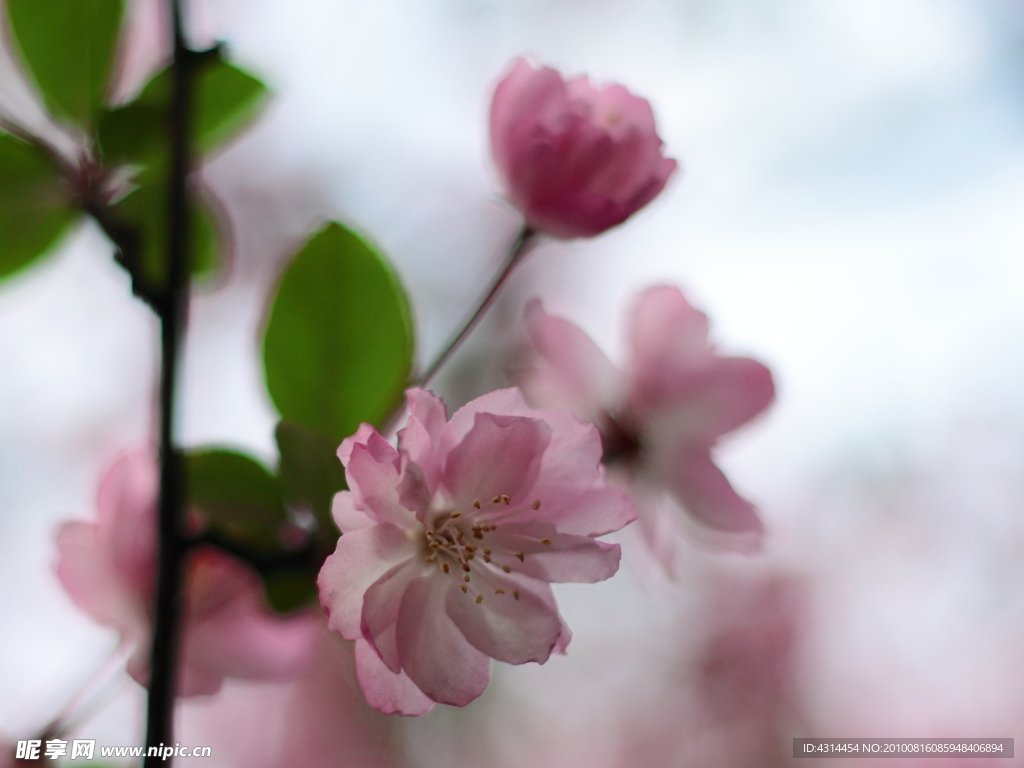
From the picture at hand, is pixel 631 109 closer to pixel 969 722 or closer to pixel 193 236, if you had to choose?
pixel 193 236

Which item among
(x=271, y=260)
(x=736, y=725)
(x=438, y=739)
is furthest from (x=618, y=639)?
(x=271, y=260)

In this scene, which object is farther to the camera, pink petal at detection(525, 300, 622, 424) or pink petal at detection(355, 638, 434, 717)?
pink petal at detection(525, 300, 622, 424)

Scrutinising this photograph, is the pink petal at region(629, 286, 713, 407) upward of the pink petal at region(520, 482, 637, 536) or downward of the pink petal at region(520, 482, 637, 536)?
upward

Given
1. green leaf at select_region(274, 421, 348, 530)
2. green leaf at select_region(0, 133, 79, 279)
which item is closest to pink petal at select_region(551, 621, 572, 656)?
green leaf at select_region(274, 421, 348, 530)

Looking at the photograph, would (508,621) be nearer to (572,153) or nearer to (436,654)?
(436,654)

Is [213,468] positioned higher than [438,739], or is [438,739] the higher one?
[213,468]

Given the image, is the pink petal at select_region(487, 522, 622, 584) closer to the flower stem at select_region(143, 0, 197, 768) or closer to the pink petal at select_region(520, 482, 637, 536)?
the pink petal at select_region(520, 482, 637, 536)

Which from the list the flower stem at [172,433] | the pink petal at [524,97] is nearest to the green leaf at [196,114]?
the flower stem at [172,433]
